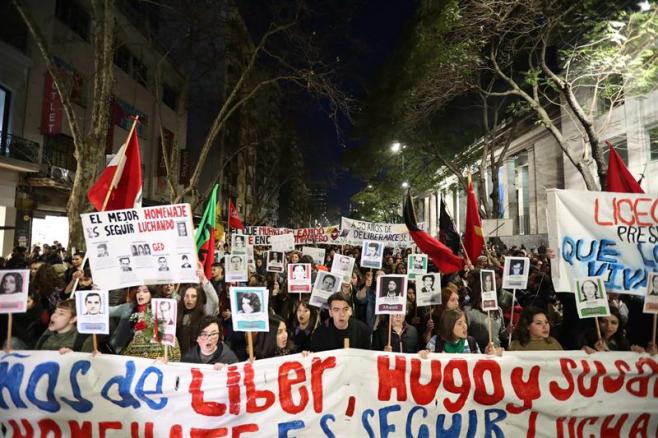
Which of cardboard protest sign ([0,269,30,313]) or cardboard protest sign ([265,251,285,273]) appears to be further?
cardboard protest sign ([265,251,285,273])

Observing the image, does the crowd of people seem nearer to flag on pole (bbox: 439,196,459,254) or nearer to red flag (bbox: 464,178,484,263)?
red flag (bbox: 464,178,484,263)

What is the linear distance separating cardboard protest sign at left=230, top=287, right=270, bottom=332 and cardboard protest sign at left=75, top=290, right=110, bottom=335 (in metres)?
1.05

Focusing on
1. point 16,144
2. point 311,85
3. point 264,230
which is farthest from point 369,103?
point 16,144

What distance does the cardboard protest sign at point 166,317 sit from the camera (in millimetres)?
3539

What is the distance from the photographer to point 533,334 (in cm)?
434

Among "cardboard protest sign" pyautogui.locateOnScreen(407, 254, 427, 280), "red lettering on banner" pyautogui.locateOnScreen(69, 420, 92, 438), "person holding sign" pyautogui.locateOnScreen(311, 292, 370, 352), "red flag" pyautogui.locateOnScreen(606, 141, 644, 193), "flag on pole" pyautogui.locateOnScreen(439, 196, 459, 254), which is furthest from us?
"flag on pole" pyautogui.locateOnScreen(439, 196, 459, 254)

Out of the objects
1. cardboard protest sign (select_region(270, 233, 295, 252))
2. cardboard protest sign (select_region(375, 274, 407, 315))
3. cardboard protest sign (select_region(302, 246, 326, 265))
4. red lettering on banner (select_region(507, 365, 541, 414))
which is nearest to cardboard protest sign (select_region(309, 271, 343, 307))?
cardboard protest sign (select_region(375, 274, 407, 315))

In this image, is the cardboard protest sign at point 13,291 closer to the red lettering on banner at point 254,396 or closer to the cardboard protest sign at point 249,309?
the cardboard protest sign at point 249,309

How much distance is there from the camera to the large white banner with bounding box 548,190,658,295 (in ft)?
13.6

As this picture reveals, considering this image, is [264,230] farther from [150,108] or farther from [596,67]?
[150,108]

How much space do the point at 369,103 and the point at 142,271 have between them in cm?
2077

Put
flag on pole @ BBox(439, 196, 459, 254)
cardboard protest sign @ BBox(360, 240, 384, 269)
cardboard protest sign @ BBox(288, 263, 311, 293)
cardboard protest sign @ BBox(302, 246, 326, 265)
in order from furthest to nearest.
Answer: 1. cardboard protest sign @ BBox(302, 246, 326, 265)
2. flag on pole @ BBox(439, 196, 459, 254)
3. cardboard protest sign @ BBox(360, 240, 384, 269)
4. cardboard protest sign @ BBox(288, 263, 311, 293)

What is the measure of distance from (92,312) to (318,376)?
192cm

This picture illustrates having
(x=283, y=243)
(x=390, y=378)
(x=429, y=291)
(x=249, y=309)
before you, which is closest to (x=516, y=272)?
(x=429, y=291)
